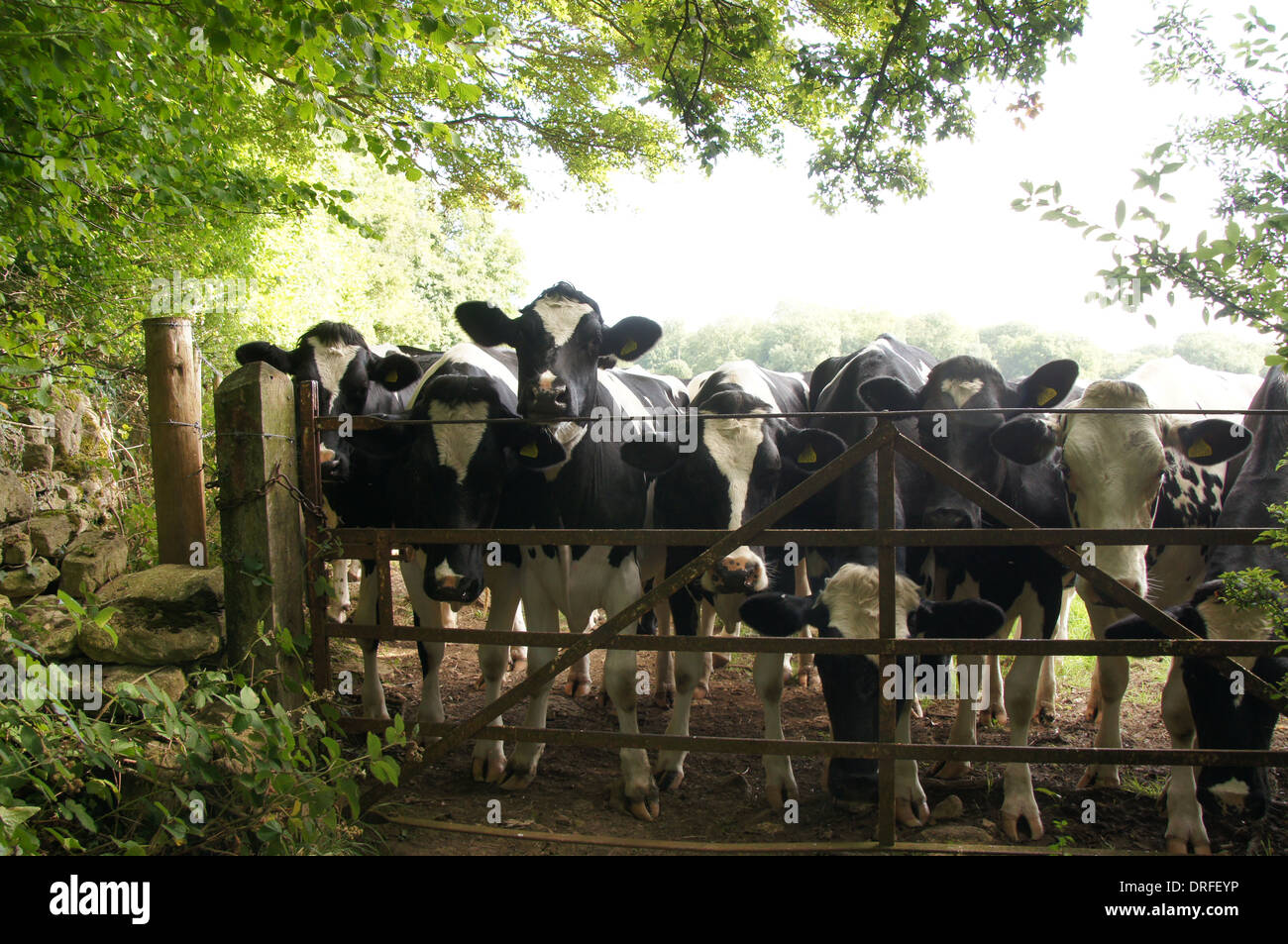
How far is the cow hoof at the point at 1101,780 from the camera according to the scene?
4.46 metres

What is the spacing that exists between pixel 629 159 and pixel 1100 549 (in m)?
13.3

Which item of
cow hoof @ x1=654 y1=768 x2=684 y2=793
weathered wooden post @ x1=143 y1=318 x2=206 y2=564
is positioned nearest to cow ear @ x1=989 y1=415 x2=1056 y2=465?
cow hoof @ x1=654 y1=768 x2=684 y2=793

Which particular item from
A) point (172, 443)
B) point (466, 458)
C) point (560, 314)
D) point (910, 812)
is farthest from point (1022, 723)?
point (172, 443)

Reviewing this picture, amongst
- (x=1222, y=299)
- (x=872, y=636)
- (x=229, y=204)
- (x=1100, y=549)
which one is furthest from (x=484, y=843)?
(x=229, y=204)

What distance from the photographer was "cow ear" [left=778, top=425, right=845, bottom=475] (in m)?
4.60

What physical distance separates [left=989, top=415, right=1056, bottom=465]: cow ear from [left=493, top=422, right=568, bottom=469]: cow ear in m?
2.35

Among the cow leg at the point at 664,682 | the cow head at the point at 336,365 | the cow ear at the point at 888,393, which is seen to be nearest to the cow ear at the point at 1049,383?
the cow ear at the point at 888,393

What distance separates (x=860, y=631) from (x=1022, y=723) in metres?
1.16

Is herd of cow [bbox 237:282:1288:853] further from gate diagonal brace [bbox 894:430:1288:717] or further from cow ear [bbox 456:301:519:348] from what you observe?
gate diagonal brace [bbox 894:430:1288:717]

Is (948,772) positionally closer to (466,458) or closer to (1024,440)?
(1024,440)

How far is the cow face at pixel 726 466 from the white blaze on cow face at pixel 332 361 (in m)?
2.39

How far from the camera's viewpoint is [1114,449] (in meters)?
4.62
